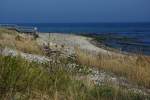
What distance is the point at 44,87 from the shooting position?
847 cm

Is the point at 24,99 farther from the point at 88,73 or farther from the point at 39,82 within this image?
the point at 88,73

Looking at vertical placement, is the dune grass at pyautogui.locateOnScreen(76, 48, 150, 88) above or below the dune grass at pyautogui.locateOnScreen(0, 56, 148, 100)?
below

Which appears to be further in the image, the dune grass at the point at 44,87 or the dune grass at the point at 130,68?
the dune grass at the point at 130,68

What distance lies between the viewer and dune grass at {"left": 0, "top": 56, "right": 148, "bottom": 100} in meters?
7.94

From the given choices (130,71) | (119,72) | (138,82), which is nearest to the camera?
(138,82)

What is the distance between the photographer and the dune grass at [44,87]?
7.94m

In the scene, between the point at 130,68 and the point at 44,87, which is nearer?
the point at 44,87

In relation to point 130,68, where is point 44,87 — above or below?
above

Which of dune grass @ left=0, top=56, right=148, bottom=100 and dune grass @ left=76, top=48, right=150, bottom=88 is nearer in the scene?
dune grass @ left=0, top=56, right=148, bottom=100

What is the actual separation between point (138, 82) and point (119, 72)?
2582 millimetres

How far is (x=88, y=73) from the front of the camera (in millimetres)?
12305

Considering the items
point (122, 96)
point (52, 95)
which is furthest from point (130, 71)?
point (52, 95)

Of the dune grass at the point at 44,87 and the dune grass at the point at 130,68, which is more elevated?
the dune grass at the point at 44,87

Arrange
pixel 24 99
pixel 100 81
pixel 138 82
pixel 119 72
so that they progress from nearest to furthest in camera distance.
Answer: pixel 24 99 < pixel 100 81 < pixel 138 82 < pixel 119 72
